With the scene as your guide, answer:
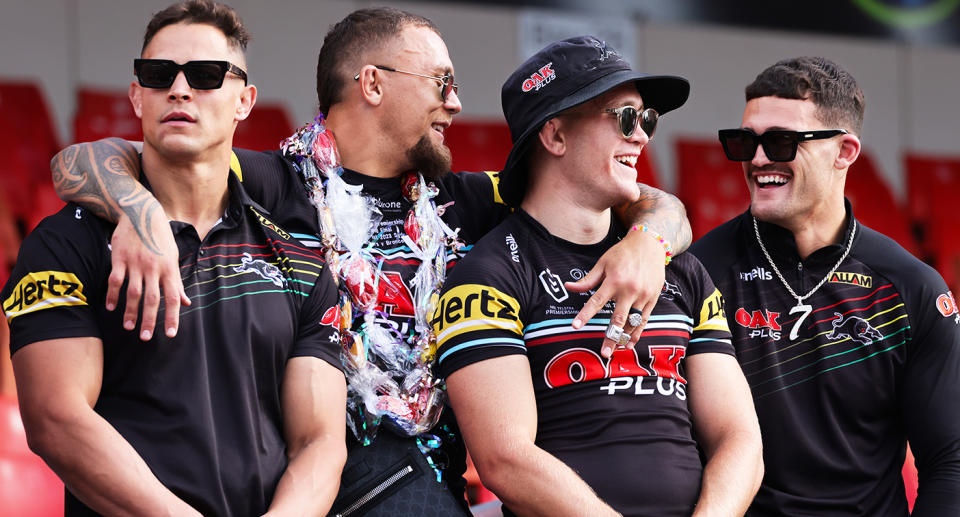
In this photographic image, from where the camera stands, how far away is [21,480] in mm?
3369

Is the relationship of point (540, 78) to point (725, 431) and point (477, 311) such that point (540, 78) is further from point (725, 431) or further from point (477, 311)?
point (725, 431)

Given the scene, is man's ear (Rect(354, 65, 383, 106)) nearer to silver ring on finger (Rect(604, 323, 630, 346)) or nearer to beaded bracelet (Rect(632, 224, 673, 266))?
beaded bracelet (Rect(632, 224, 673, 266))

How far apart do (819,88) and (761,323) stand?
764 millimetres

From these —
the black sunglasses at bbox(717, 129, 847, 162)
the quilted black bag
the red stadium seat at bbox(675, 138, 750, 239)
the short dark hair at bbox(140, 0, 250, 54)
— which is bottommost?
the red stadium seat at bbox(675, 138, 750, 239)

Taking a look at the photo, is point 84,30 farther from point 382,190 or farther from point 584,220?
point 584,220

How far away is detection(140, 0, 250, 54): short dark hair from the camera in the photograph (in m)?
2.78

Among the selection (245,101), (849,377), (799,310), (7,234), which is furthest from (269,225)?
(7,234)

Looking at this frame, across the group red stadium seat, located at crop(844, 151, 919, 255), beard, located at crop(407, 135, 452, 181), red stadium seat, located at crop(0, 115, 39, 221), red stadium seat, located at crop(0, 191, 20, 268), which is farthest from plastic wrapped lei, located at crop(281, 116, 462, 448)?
red stadium seat, located at crop(844, 151, 919, 255)

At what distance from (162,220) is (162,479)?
60cm

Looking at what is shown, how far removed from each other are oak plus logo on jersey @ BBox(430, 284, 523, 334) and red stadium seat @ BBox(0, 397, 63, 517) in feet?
5.07

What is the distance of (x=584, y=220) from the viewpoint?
9.65ft

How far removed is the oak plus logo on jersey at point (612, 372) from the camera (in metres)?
2.70

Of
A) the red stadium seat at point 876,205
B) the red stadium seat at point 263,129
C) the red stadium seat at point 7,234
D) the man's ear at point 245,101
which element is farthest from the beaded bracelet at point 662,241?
the red stadium seat at point 876,205

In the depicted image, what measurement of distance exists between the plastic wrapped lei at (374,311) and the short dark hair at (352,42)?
0.35 metres
